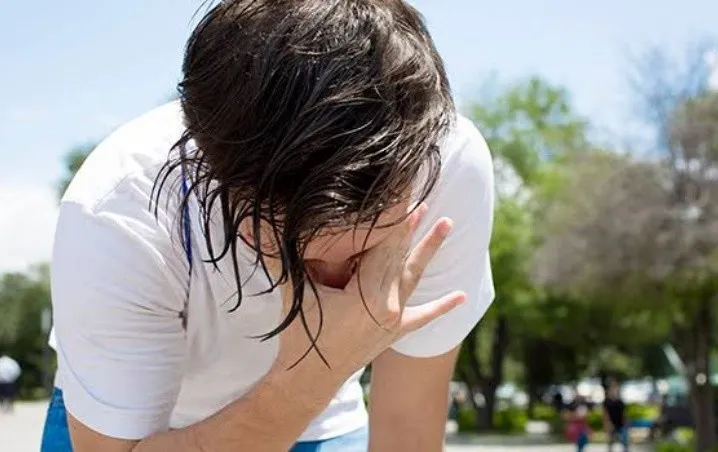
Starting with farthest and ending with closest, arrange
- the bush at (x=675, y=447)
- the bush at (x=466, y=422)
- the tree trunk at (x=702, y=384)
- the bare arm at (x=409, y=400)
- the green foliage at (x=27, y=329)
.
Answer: the green foliage at (x=27, y=329) < the bush at (x=466, y=422) < the bush at (x=675, y=447) < the tree trunk at (x=702, y=384) < the bare arm at (x=409, y=400)

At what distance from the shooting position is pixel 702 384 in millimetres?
18266

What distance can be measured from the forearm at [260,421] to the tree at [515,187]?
74.4ft

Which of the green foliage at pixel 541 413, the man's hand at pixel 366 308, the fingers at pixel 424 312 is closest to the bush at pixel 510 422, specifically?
the green foliage at pixel 541 413

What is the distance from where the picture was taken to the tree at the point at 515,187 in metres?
26.4

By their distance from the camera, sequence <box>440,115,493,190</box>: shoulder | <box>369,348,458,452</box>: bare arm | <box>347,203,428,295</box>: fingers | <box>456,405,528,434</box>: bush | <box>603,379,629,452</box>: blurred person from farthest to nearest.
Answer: <box>456,405,528,434</box>: bush → <box>603,379,629,452</box>: blurred person → <box>369,348,458,452</box>: bare arm → <box>440,115,493,190</box>: shoulder → <box>347,203,428,295</box>: fingers

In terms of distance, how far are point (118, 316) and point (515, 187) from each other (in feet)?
94.2

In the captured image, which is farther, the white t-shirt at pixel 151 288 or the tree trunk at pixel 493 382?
the tree trunk at pixel 493 382

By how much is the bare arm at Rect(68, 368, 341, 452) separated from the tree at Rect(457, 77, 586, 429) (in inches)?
893

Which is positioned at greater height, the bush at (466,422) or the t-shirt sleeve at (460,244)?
the t-shirt sleeve at (460,244)

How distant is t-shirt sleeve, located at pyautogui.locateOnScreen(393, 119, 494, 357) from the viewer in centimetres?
188

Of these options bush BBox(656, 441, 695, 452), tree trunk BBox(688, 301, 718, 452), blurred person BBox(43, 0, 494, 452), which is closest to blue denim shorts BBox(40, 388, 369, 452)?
blurred person BBox(43, 0, 494, 452)

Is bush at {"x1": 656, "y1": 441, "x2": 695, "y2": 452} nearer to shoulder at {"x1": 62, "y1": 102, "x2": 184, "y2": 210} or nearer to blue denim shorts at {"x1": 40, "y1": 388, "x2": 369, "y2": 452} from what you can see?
blue denim shorts at {"x1": 40, "y1": 388, "x2": 369, "y2": 452}

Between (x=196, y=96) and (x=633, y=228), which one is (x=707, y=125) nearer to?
(x=633, y=228)

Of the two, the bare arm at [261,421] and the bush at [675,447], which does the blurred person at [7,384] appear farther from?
the bare arm at [261,421]
